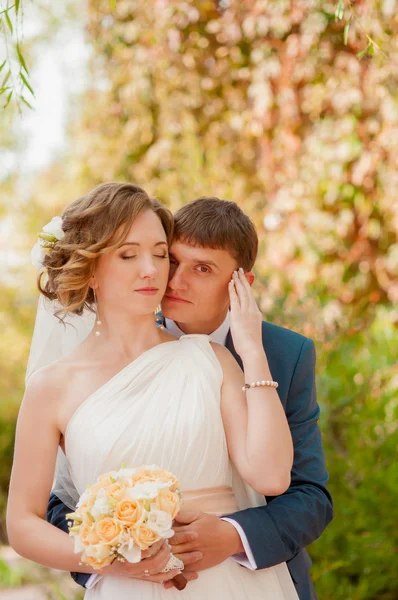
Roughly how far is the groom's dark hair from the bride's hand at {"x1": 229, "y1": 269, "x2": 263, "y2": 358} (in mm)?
105

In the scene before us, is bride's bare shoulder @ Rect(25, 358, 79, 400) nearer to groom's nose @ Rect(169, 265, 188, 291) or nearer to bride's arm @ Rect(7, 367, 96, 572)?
bride's arm @ Rect(7, 367, 96, 572)

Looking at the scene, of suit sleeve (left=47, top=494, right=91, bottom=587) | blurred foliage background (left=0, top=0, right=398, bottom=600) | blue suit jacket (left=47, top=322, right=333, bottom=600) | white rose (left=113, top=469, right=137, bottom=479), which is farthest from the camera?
blurred foliage background (left=0, top=0, right=398, bottom=600)

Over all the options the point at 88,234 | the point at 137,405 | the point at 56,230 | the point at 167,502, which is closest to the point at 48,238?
the point at 56,230

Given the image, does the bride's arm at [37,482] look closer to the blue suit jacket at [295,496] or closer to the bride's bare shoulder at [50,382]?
the bride's bare shoulder at [50,382]

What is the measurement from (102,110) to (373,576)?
5.36m

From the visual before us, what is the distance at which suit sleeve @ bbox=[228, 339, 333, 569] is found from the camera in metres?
2.46

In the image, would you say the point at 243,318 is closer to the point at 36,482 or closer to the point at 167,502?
the point at 167,502

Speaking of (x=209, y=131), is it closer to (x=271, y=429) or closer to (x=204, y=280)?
(x=204, y=280)

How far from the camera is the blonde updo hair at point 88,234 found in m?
2.54

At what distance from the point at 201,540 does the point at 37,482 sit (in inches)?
21.9

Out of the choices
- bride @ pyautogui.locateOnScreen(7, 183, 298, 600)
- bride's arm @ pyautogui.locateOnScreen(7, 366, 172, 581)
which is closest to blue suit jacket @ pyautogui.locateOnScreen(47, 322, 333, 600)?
bride @ pyautogui.locateOnScreen(7, 183, 298, 600)

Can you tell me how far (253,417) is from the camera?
2.38 m

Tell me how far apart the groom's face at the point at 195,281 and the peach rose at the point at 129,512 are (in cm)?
89

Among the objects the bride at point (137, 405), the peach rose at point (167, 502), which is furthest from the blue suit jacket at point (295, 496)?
the peach rose at point (167, 502)
